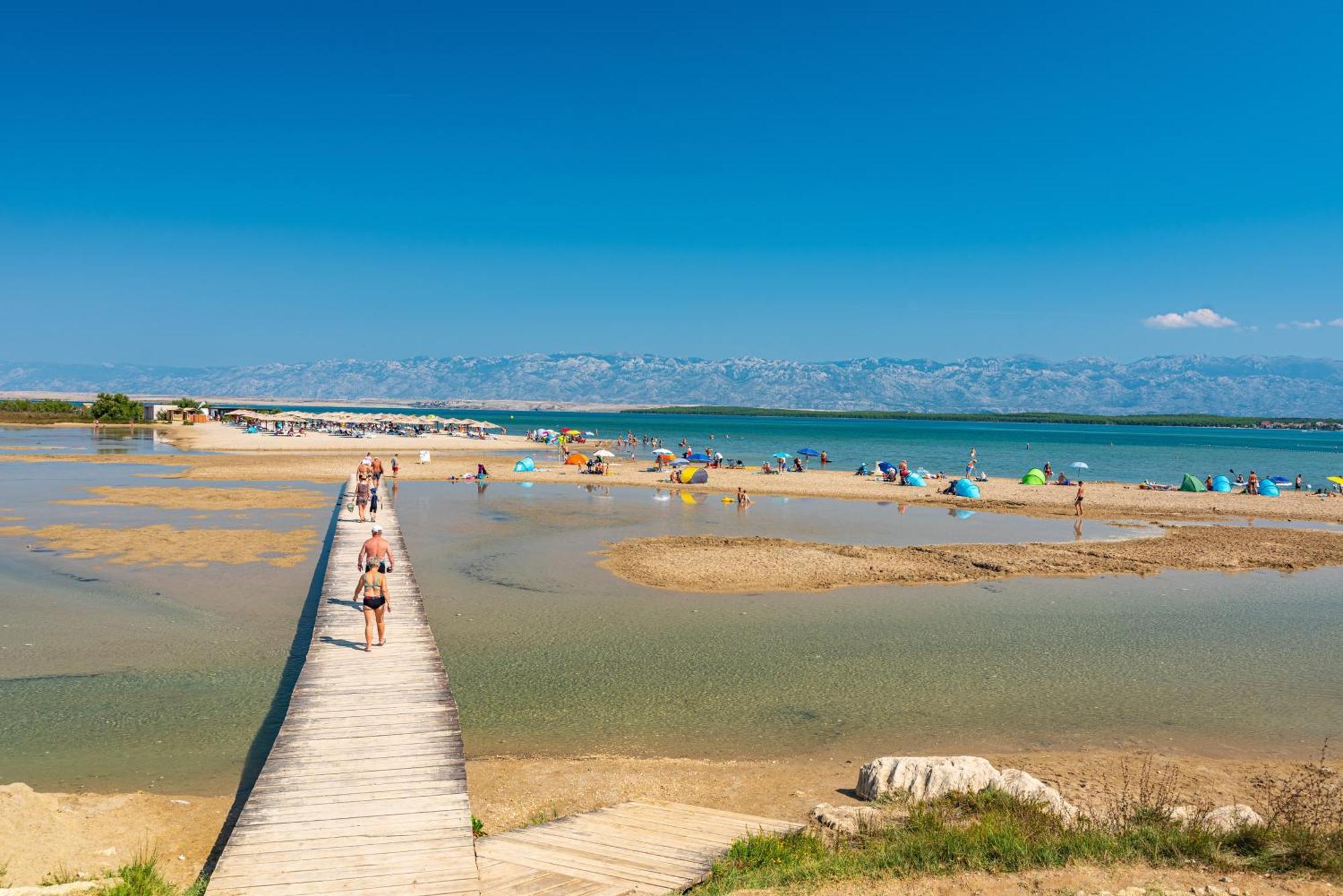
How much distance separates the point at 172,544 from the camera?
1041 inches

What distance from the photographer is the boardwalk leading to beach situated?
728 cm

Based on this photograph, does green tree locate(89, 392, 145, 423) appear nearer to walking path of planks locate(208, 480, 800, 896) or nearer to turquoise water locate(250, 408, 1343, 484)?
A: turquoise water locate(250, 408, 1343, 484)

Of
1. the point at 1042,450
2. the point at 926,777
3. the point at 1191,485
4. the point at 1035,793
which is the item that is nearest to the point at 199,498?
the point at 926,777

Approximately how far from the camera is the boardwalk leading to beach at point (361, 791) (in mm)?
7277

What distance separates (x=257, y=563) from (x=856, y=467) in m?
55.3

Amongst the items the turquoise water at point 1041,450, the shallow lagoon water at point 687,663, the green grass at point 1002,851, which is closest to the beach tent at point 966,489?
the shallow lagoon water at point 687,663

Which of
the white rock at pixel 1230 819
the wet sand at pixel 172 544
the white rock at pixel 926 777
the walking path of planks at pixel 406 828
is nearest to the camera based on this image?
the walking path of planks at pixel 406 828

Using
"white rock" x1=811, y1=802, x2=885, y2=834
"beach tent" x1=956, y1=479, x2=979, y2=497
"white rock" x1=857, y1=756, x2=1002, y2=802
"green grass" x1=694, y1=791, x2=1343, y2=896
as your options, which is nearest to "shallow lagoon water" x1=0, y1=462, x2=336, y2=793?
"green grass" x1=694, y1=791, x2=1343, y2=896

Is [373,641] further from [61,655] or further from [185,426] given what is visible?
[185,426]

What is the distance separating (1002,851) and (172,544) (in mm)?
27148

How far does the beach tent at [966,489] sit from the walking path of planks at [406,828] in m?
40.7

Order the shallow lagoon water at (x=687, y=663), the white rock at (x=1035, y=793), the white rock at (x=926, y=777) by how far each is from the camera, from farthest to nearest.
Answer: the shallow lagoon water at (x=687, y=663) < the white rock at (x=926, y=777) < the white rock at (x=1035, y=793)

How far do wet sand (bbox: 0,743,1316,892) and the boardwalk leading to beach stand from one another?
36.2 inches

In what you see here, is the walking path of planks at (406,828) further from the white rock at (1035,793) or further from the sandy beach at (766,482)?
the sandy beach at (766,482)
